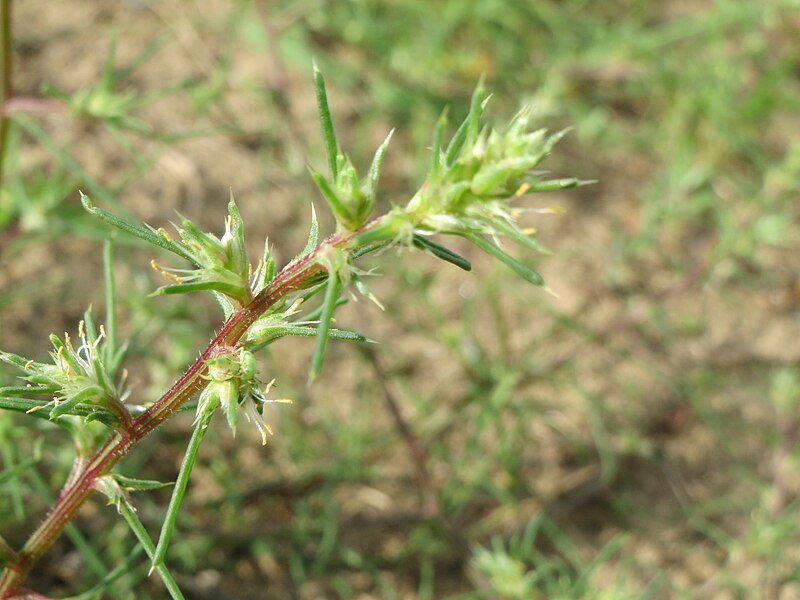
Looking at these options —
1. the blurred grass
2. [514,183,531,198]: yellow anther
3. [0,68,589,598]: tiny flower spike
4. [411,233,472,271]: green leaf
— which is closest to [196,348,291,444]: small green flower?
[0,68,589,598]: tiny flower spike

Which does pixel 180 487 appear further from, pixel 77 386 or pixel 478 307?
pixel 478 307

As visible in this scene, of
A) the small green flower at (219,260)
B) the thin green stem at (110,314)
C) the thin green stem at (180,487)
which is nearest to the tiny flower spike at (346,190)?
the small green flower at (219,260)

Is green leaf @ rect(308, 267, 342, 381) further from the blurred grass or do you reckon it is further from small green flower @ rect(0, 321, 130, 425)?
the blurred grass

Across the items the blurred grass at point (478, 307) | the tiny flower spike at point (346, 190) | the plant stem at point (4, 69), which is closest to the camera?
the tiny flower spike at point (346, 190)

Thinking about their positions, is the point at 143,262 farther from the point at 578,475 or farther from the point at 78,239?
the point at 578,475

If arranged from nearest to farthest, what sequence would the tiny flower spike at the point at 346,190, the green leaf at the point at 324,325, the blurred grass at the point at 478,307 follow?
the green leaf at the point at 324,325 < the tiny flower spike at the point at 346,190 < the blurred grass at the point at 478,307

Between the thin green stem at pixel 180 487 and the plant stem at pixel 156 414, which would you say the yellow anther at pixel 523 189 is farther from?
the thin green stem at pixel 180 487
